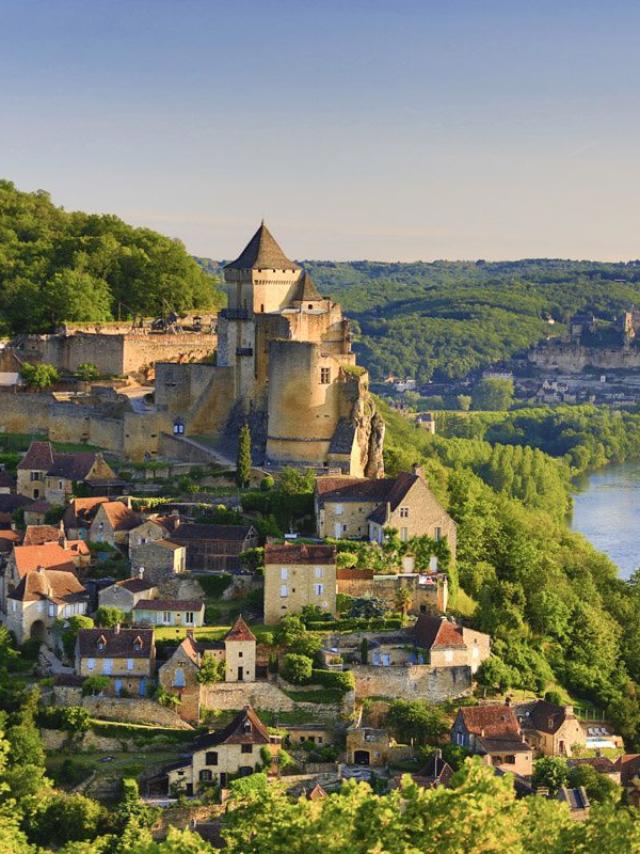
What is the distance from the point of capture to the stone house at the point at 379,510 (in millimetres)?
38156

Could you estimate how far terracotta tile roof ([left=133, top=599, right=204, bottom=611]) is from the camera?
3584 cm

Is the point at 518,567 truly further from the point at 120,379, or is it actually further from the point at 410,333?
the point at 410,333

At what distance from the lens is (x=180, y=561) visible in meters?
37.5

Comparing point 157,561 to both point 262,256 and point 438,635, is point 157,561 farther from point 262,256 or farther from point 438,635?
point 262,256

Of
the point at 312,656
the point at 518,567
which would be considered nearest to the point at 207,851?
the point at 312,656

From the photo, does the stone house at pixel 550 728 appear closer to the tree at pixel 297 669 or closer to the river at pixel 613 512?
the tree at pixel 297 669

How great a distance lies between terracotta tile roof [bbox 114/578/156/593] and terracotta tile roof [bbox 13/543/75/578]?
1.63 m

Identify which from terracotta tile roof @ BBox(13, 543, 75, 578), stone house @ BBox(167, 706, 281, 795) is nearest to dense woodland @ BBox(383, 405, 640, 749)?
stone house @ BBox(167, 706, 281, 795)

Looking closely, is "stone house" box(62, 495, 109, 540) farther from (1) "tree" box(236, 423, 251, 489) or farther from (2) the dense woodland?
(2) the dense woodland

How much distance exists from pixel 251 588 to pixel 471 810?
1416 centimetres

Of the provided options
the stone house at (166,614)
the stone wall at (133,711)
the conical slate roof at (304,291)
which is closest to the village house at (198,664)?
the stone wall at (133,711)

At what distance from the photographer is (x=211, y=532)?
126 feet

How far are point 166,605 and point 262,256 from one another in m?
12.8

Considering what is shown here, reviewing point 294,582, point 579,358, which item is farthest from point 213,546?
point 579,358
